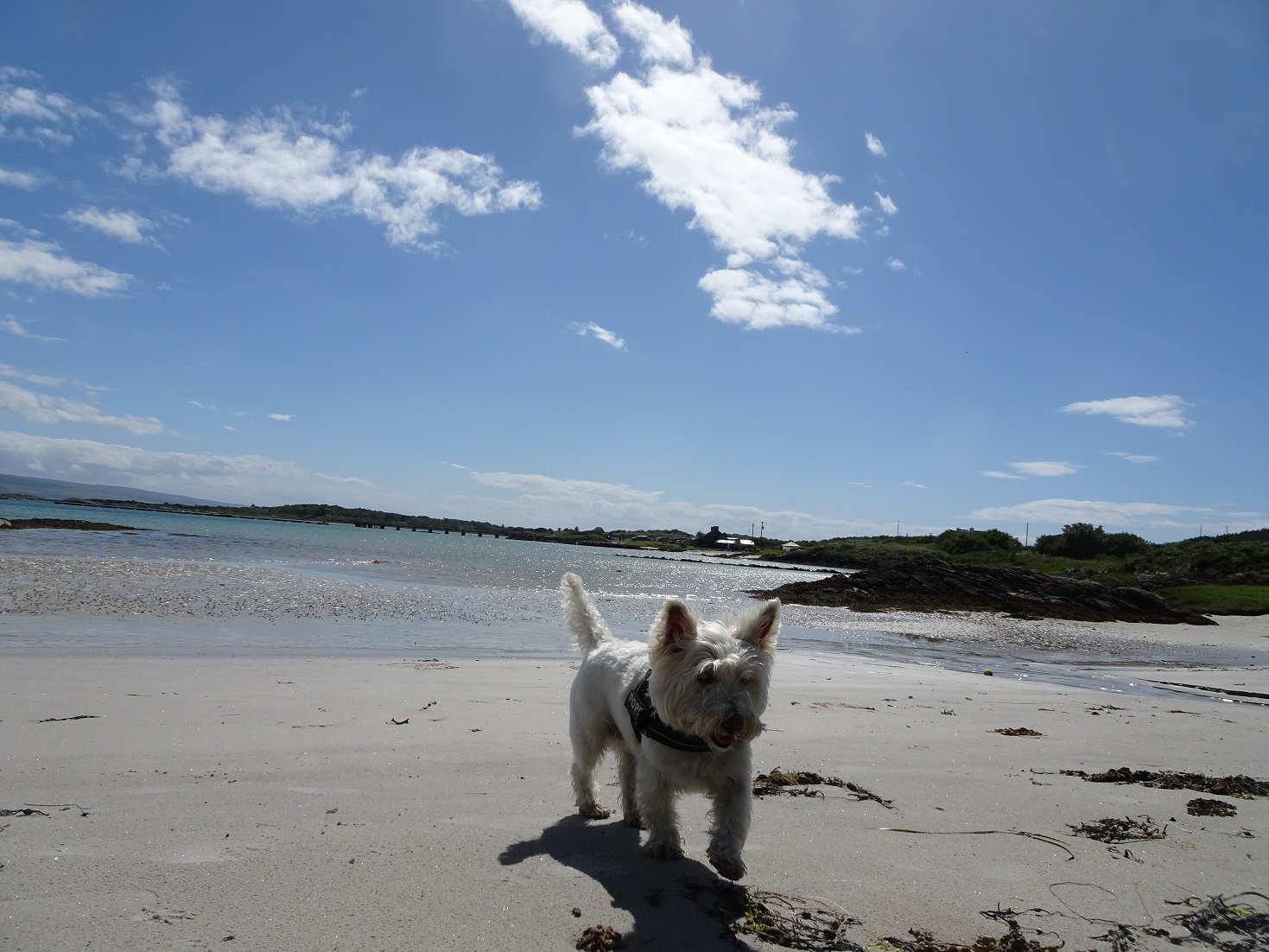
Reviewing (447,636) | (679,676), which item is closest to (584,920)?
(679,676)

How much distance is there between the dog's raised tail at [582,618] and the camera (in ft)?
17.4

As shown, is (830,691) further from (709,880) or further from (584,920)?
(584,920)

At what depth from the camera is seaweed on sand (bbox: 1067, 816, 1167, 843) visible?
13.7 ft

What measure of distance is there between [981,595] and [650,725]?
91.2ft

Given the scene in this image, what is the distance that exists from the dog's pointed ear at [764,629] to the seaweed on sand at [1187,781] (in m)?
3.25

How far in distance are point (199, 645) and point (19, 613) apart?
404cm

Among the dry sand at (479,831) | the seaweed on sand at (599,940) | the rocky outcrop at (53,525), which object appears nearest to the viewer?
the seaweed on sand at (599,940)

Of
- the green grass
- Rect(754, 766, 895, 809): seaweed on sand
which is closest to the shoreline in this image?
Rect(754, 766, 895, 809): seaweed on sand

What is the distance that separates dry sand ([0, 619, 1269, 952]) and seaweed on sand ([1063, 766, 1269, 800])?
0.16 metres

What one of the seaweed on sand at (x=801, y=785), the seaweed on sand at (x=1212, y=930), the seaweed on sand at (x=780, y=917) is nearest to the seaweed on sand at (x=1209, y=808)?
the seaweed on sand at (x=1212, y=930)

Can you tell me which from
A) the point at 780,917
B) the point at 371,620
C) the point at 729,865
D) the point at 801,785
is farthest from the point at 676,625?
the point at 371,620

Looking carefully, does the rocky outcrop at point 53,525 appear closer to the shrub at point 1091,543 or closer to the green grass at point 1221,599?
the green grass at point 1221,599

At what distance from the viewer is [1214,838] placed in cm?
418

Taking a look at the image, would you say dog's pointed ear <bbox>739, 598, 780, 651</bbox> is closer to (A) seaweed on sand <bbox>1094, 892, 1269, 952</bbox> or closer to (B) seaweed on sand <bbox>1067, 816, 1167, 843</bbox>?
(A) seaweed on sand <bbox>1094, 892, 1269, 952</bbox>
